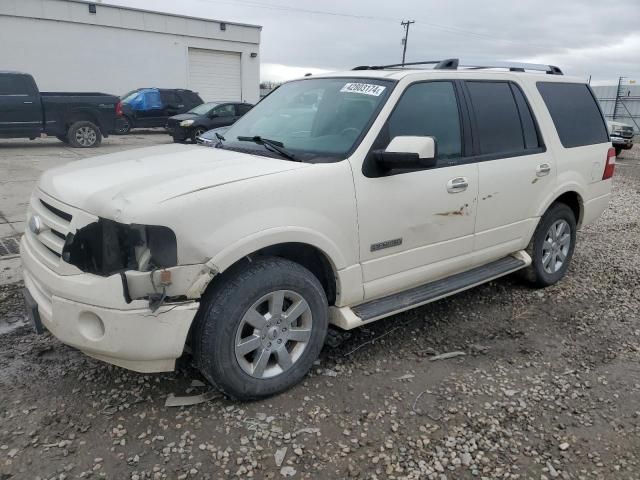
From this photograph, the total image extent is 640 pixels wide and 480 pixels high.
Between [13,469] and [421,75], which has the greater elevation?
[421,75]

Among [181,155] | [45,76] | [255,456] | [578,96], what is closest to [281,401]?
[255,456]

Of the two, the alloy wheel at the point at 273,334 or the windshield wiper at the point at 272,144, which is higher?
the windshield wiper at the point at 272,144

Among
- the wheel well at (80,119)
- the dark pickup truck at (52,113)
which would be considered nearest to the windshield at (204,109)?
the dark pickup truck at (52,113)

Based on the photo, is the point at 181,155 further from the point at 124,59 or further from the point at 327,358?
the point at 124,59

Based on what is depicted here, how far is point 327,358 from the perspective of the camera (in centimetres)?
348

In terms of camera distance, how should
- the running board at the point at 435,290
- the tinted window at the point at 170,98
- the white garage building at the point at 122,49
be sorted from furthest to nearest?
the white garage building at the point at 122,49 → the tinted window at the point at 170,98 → the running board at the point at 435,290

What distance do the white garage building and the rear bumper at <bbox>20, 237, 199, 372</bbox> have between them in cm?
2154

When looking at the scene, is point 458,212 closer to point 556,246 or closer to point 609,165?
point 556,246

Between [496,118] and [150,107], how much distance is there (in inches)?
660

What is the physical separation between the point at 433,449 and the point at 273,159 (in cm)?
186

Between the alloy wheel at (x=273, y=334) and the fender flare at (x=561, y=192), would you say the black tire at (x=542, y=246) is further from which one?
the alloy wheel at (x=273, y=334)

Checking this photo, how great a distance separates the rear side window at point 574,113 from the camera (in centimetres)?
452

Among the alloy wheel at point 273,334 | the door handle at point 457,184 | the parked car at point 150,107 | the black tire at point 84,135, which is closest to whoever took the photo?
the alloy wheel at point 273,334

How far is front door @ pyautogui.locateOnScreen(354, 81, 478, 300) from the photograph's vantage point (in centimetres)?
319
